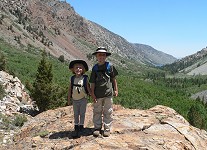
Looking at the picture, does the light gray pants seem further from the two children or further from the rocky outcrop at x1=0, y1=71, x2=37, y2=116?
the rocky outcrop at x1=0, y1=71, x2=37, y2=116

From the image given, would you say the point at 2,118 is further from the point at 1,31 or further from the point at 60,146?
the point at 1,31

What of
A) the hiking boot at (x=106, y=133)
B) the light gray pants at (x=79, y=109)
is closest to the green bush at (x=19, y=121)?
the light gray pants at (x=79, y=109)

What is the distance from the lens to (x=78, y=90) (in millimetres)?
11891

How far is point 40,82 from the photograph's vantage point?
117ft

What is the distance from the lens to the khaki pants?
11633 millimetres

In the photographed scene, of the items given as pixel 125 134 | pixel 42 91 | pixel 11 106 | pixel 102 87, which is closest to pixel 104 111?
pixel 102 87

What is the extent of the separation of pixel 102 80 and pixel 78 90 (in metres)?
1.07

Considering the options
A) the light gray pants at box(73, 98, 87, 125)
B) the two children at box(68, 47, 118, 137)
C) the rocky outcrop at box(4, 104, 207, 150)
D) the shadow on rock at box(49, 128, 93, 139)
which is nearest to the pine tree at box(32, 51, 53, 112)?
the rocky outcrop at box(4, 104, 207, 150)

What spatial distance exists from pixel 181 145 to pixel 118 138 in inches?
90.3

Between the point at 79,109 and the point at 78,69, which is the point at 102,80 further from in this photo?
the point at 79,109

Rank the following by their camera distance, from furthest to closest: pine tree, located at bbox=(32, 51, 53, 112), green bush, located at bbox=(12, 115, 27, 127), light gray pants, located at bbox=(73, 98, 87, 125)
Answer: pine tree, located at bbox=(32, 51, 53, 112) → green bush, located at bbox=(12, 115, 27, 127) → light gray pants, located at bbox=(73, 98, 87, 125)

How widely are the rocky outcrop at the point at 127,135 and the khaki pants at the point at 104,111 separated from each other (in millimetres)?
477

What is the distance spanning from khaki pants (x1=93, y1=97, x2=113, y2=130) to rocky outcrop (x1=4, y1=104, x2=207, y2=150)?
1.56 feet

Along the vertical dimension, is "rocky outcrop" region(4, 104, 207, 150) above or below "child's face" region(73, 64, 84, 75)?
below
